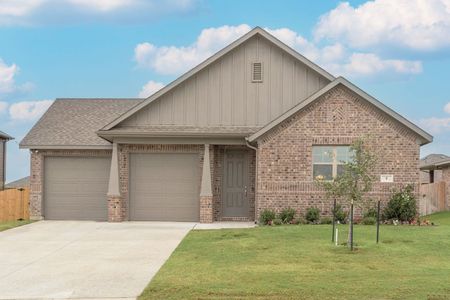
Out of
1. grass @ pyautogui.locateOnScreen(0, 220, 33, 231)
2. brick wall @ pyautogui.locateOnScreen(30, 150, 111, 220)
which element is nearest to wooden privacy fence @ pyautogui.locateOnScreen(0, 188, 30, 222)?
brick wall @ pyautogui.locateOnScreen(30, 150, 111, 220)

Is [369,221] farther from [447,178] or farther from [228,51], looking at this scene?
[447,178]

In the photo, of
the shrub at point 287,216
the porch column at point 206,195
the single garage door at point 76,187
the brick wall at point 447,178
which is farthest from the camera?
the brick wall at point 447,178

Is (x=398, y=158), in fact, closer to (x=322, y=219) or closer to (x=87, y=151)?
(x=322, y=219)

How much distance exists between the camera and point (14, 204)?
2509 centimetres

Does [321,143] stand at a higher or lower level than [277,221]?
higher

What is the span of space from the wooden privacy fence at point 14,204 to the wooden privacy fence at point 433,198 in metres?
18.5

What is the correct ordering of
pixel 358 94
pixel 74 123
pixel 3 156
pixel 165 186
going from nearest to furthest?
pixel 358 94, pixel 165 186, pixel 74 123, pixel 3 156

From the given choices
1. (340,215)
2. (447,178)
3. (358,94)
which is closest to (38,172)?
(340,215)

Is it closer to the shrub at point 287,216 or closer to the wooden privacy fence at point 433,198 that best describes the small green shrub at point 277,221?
the shrub at point 287,216

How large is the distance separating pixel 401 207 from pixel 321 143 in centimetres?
357

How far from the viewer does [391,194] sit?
21.5 meters

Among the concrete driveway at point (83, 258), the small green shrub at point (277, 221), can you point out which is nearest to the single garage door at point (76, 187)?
the concrete driveway at point (83, 258)

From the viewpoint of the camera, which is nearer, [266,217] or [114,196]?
[266,217]

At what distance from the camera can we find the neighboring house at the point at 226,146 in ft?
70.3
